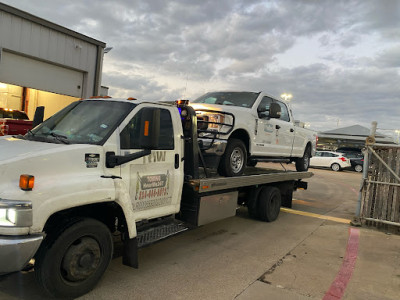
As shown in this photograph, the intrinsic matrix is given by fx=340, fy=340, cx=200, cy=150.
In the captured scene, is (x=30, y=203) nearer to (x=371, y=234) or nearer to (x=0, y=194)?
(x=0, y=194)

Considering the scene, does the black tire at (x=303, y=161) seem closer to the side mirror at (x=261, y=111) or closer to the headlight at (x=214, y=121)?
the side mirror at (x=261, y=111)

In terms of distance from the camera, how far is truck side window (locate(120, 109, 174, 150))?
3807mm

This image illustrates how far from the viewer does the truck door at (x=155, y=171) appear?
3.86m

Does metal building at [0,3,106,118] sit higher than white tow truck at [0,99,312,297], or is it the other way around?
metal building at [0,3,106,118]

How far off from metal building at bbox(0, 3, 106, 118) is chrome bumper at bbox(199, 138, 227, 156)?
932 cm

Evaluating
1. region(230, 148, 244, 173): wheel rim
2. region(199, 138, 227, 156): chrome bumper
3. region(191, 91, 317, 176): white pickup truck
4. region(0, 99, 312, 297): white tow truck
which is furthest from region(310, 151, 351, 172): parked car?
region(0, 99, 312, 297): white tow truck

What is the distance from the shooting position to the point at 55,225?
324 centimetres

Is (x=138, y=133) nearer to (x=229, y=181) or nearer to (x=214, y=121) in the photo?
(x=229, y=181)

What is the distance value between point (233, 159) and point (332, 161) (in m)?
21.2

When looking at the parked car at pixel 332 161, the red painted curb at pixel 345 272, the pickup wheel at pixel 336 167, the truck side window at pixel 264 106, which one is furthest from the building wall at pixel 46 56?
the pickup wheel at pixel 336 167

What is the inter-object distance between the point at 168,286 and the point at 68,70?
485 inches

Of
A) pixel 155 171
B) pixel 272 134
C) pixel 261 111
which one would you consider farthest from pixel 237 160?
pixel 155 171

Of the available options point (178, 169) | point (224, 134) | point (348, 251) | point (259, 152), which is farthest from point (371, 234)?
point (178, 169)

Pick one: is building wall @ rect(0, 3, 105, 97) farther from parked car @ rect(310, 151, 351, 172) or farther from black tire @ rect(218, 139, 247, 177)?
parked car @ rect(310, 151, 351, 172)
